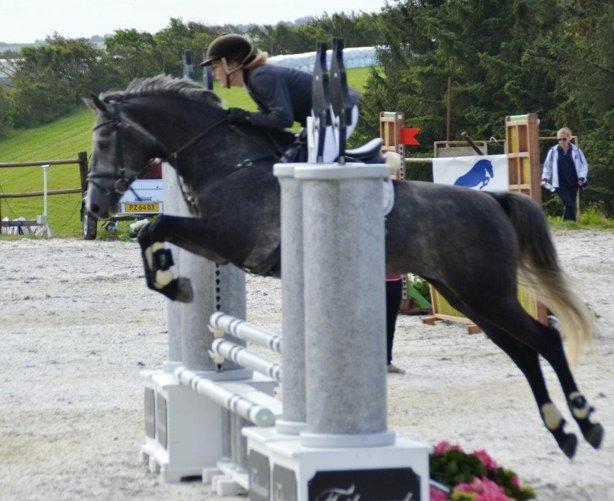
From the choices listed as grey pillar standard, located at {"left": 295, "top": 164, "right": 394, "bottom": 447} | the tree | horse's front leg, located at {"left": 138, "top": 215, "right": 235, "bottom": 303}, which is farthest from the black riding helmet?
the tree

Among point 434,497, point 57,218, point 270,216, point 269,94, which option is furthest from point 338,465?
point 57,218

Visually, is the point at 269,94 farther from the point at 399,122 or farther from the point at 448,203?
the point at 399,122

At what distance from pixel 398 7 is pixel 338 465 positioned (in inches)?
1293

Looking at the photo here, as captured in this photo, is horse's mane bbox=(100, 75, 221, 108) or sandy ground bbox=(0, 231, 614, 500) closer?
sandy ground bbox=(0, 231, 614, 500)

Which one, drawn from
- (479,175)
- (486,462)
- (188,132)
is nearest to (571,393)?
(486,462)

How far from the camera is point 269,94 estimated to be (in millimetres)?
6164

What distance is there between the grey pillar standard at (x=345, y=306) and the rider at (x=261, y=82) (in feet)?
7.18

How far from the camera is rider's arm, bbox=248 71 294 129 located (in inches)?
241

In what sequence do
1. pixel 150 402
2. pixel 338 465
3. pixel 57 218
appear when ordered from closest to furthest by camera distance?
pixel 338 465 → pixel 150 402 → pixel 57 218

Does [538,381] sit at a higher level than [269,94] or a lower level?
lower

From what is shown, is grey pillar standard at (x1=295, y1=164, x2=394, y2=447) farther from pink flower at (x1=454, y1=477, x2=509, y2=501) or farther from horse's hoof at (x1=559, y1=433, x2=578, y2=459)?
horse's hoof at (x1=559, y1=433, x2=578, y2=459)

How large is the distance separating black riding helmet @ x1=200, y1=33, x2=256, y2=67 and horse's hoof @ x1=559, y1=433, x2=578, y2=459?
7.36 ft

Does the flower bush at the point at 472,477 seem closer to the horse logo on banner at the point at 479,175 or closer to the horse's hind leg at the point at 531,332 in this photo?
the horse's hind leg at the point at 531,332

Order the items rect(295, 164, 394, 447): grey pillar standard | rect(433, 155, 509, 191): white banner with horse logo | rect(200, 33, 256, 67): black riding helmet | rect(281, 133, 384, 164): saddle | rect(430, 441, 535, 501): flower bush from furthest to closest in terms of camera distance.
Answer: rect(433, 155, 509, 191): white banner with horse logo, rect(200, 33, 256, 67): black riding helmet, rect(281, 133, 384, 164): saddle, rect(430, 441, 535, 501): flower bush, rect(295, 164, 394, 447): grey pillar standard
